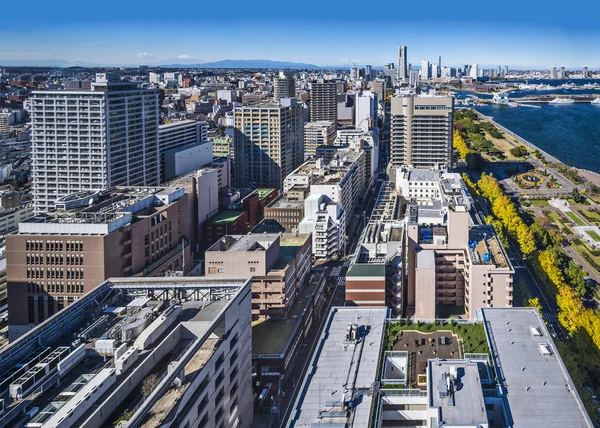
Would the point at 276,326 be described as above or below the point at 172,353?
below

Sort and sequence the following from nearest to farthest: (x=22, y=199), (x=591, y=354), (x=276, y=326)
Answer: (x=591, y=354), (x=276, y=326), (x=22, y=199)

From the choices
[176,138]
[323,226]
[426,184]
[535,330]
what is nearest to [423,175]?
[426,184]

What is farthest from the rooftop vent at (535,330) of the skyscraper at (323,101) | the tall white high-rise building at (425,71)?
the tall white high-rise building at (425,71)

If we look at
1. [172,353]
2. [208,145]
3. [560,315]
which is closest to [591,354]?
[560,315]

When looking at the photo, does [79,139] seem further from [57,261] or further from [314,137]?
[314,137]

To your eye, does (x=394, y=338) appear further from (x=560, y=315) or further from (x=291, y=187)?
(x=291, y=187)

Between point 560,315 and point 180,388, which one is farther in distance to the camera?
point 560,315

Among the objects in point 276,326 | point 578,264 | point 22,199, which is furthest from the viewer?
point 22,199

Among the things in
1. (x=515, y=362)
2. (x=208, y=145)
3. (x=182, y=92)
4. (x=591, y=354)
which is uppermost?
(x=182, y=92)
